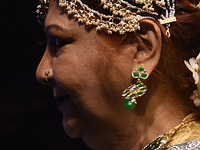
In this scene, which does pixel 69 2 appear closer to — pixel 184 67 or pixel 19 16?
pixel 184 67

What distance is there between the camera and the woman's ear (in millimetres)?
1171

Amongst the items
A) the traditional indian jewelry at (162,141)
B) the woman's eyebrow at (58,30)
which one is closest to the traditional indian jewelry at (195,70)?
the traditional indian jewelry at (162,141)

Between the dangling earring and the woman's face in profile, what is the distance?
23mm

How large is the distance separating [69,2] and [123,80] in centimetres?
31

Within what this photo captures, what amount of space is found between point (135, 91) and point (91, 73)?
0.49 feet

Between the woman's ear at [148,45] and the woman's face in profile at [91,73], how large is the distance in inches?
1.9

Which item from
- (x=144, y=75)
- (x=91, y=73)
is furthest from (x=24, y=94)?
(x=144, y=75)

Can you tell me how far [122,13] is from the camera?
118 centimetres

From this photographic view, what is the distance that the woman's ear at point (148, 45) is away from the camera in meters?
1.17

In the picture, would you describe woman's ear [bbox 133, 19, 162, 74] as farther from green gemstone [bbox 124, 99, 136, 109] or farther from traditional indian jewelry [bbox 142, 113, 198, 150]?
traditional indian jewelry [bbox 142, 113, 198, 150]

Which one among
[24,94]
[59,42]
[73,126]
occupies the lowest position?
[24,94]

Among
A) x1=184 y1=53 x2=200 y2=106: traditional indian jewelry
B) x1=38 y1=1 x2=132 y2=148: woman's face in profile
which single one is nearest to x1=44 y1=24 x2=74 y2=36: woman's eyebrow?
x1=38 y1=1 x2=132 y2=148: woman's face in profile

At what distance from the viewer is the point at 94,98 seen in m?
1.19

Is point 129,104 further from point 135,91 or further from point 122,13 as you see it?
point 122,13
